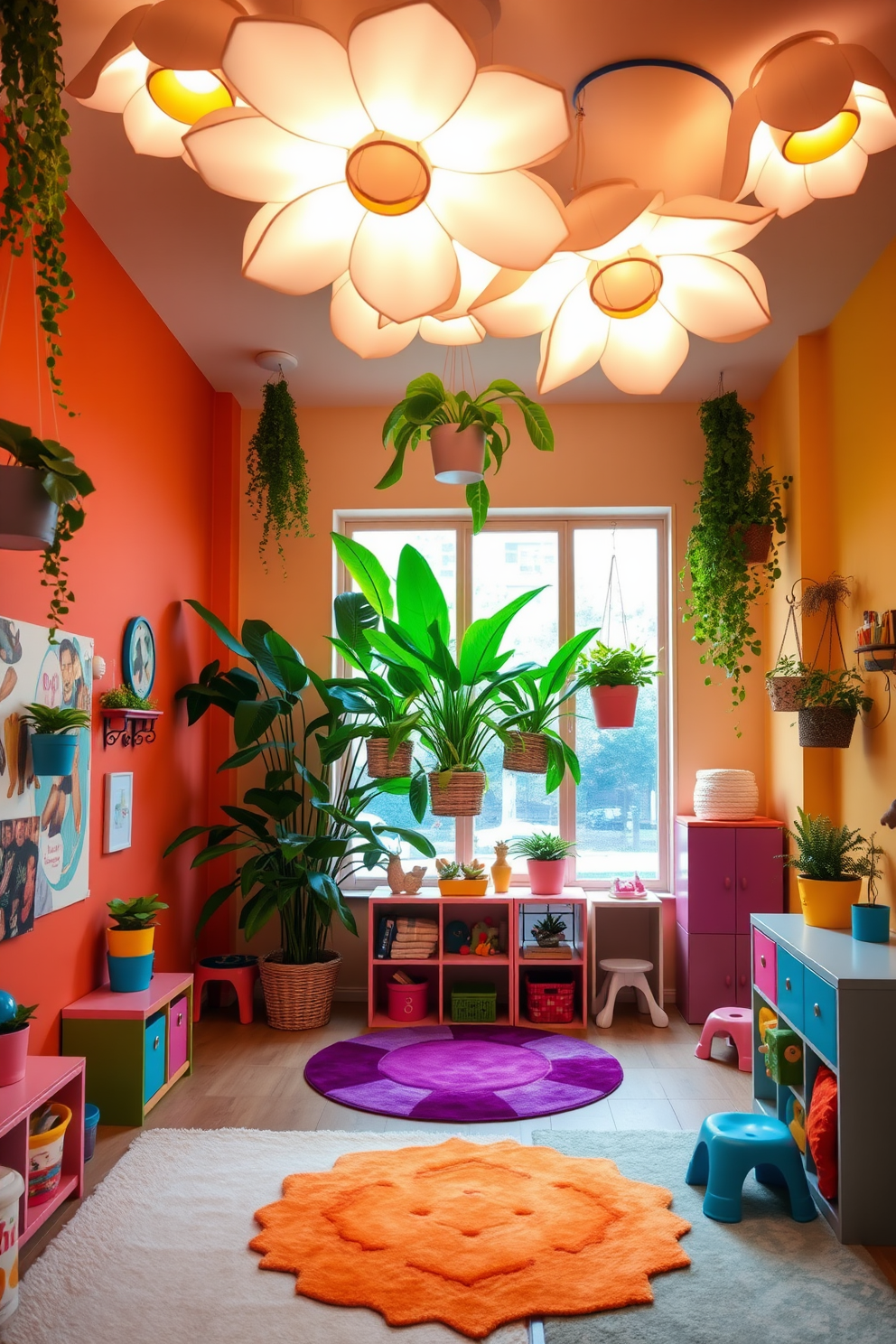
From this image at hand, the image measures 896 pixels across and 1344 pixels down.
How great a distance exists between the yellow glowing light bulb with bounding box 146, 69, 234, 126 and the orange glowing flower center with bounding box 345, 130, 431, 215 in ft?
1.58

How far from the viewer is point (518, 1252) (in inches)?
104

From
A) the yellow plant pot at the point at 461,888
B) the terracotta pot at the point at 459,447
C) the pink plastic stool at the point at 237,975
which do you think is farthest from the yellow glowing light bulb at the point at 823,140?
the pink plastic stool at the point at 237,975

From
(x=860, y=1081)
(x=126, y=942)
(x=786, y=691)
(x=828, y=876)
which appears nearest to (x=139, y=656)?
(x=126, y=942)

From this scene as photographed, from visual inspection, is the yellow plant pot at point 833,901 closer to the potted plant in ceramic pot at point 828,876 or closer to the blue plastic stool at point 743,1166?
the potted plant in ceramic pot at point 828,876

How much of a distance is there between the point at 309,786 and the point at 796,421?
2884mm

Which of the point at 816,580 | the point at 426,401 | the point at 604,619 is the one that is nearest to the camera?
the point at 426,401

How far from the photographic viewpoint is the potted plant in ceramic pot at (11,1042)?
2680 millimetres

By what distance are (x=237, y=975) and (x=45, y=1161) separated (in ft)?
6.58

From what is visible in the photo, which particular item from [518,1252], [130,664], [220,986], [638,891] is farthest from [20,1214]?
[638,891]

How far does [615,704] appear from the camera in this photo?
476 centimetres

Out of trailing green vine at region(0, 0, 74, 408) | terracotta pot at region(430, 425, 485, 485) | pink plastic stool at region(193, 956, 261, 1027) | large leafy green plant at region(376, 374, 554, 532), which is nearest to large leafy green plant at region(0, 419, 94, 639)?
trailing green vine at region(0, 0, 74, 408)

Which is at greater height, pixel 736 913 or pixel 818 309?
pixel 818 309

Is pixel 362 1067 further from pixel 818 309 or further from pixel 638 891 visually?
pixel 818 309

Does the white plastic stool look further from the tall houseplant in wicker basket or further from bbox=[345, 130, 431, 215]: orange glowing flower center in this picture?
bbox=[345, 130, 431, 215]: orange glowing flower center
